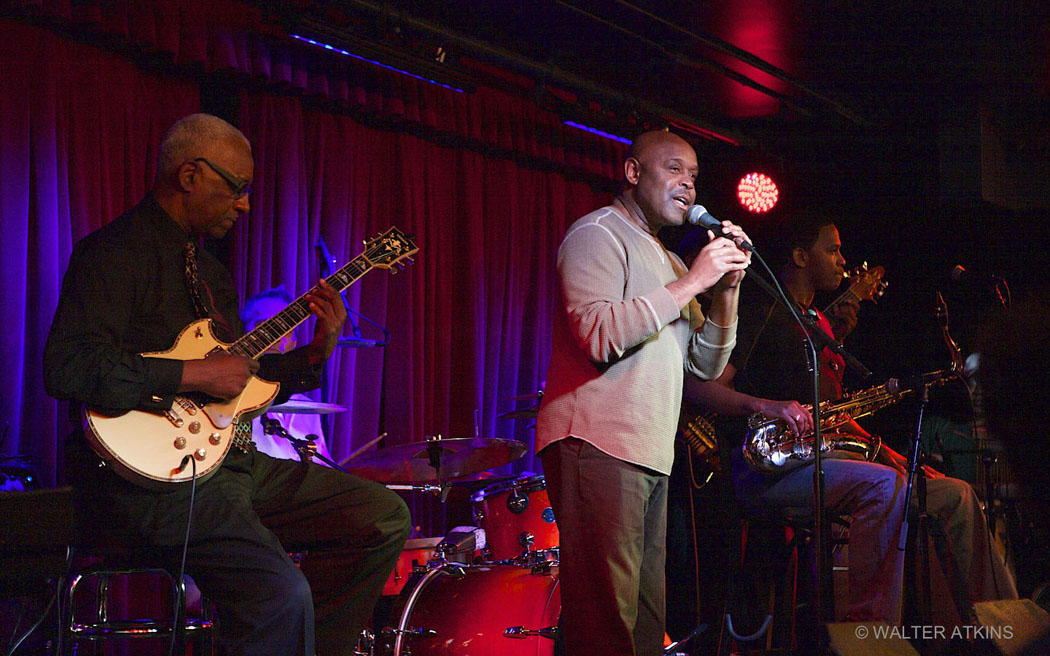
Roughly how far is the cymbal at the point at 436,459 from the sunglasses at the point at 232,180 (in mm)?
1752

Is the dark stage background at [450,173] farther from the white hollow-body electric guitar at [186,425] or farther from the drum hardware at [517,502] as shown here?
the white hollow-body electric guitar at [186,425]

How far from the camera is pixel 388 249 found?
3.70 m

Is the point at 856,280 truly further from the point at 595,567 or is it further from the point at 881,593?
the point at 595,567

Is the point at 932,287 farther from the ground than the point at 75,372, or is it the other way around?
the point at 932,287

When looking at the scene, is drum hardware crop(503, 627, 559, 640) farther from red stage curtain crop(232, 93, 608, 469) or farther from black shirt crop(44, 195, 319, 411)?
red stage curtain crop(232, 93, 608, 469)

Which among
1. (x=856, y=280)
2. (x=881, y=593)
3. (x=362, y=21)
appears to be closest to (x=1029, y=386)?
(x=881, y=593)

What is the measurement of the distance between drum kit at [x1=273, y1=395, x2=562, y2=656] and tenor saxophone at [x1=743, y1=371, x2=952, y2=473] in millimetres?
1095

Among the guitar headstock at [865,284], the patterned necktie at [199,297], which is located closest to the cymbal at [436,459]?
the patterned necktie at [199,297]

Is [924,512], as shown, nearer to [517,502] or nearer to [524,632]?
[524,632]

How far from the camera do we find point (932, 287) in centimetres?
778

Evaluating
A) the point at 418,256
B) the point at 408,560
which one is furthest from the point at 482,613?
the point at 418,256

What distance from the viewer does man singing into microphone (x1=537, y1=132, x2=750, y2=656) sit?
2.77 m

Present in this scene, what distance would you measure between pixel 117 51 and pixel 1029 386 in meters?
5.35

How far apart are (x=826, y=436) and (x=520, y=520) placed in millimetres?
1652
